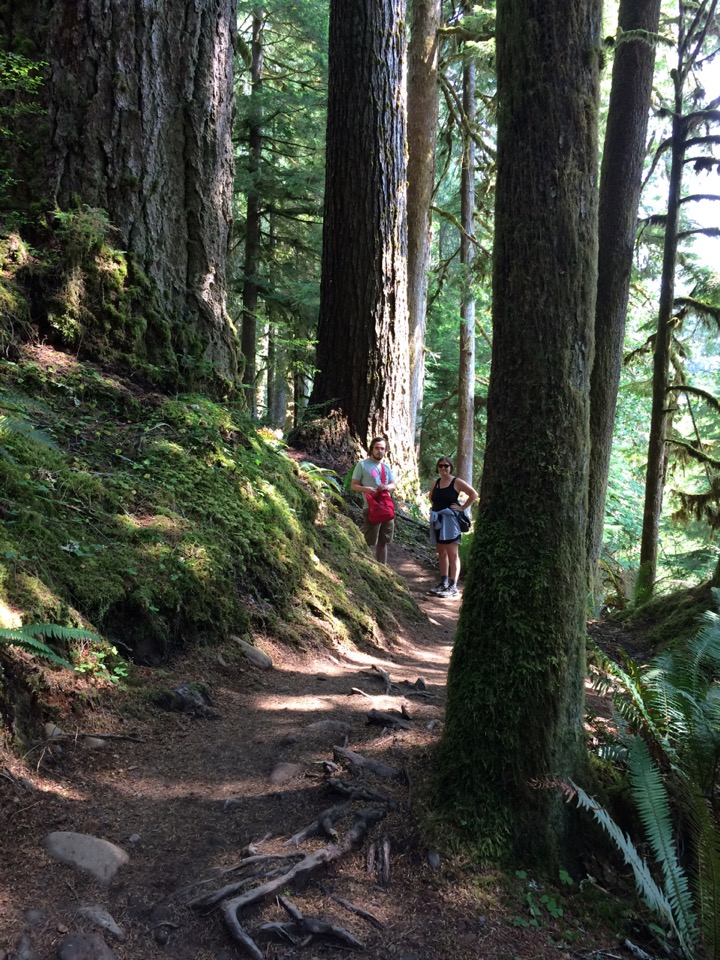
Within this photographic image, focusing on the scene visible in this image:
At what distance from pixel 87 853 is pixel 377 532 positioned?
601 cm

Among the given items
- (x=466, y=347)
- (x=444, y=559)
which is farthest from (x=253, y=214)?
(x=444, y=559)

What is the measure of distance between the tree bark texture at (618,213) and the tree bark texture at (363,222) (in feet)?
10.1

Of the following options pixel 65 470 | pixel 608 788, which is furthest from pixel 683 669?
pixel 65 470

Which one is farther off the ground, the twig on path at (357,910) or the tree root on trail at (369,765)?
the tree root on trail at (369,765)

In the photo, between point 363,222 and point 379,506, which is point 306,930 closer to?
point 379,506

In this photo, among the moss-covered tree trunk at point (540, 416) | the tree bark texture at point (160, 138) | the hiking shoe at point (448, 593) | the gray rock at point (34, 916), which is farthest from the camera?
the hiking shoe at point (448, 593)

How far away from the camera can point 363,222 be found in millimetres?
9469

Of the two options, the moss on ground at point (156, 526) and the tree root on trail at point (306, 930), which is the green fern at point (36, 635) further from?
the tree root on trail at point (306, 930)

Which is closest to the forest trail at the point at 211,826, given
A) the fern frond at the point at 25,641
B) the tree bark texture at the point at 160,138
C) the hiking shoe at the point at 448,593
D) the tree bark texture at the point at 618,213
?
the fern frond at the point at 25,641

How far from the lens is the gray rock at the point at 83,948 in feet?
6.37

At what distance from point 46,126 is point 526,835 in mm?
6377

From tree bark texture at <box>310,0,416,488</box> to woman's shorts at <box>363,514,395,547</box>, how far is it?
72.6 inches

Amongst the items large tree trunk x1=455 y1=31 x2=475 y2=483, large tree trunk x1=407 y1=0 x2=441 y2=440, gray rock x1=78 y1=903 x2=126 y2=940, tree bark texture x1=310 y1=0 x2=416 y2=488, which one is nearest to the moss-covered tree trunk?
gray rock x1=78 y1=903 x2=126 y2=940

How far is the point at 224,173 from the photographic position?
6.55 metres
